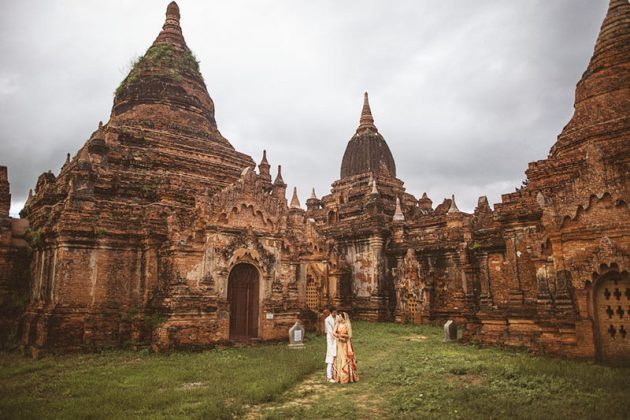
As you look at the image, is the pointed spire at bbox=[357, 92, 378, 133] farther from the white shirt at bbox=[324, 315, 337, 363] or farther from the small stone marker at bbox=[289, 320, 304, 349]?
the white shirt at bbox=[324, 315, 337, 363]

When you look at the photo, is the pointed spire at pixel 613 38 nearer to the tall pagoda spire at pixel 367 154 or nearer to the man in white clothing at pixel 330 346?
the man in white clothing at pixel 330 346

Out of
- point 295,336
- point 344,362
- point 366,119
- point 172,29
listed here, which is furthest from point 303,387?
point 366,119

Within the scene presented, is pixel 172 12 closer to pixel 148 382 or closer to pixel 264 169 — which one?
pixel 264 169

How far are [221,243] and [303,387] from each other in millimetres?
7321

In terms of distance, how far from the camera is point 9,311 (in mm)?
16438

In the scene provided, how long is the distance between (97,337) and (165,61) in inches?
596

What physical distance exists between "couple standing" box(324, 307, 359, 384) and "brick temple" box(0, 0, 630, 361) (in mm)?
5805

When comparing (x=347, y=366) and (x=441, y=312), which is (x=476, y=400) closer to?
(x=347, y=366)

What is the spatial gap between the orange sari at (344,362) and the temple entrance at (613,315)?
22.0 ft

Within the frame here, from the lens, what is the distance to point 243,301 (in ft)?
54.7

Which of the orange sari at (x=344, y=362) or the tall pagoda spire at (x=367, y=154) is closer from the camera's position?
the orange sari at (x=344, y=362)

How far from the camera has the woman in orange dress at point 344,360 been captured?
10477 mm

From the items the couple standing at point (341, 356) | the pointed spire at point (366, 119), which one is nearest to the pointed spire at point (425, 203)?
the pointed spire at point (366, 119)

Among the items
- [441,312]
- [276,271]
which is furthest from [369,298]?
[276,271]
